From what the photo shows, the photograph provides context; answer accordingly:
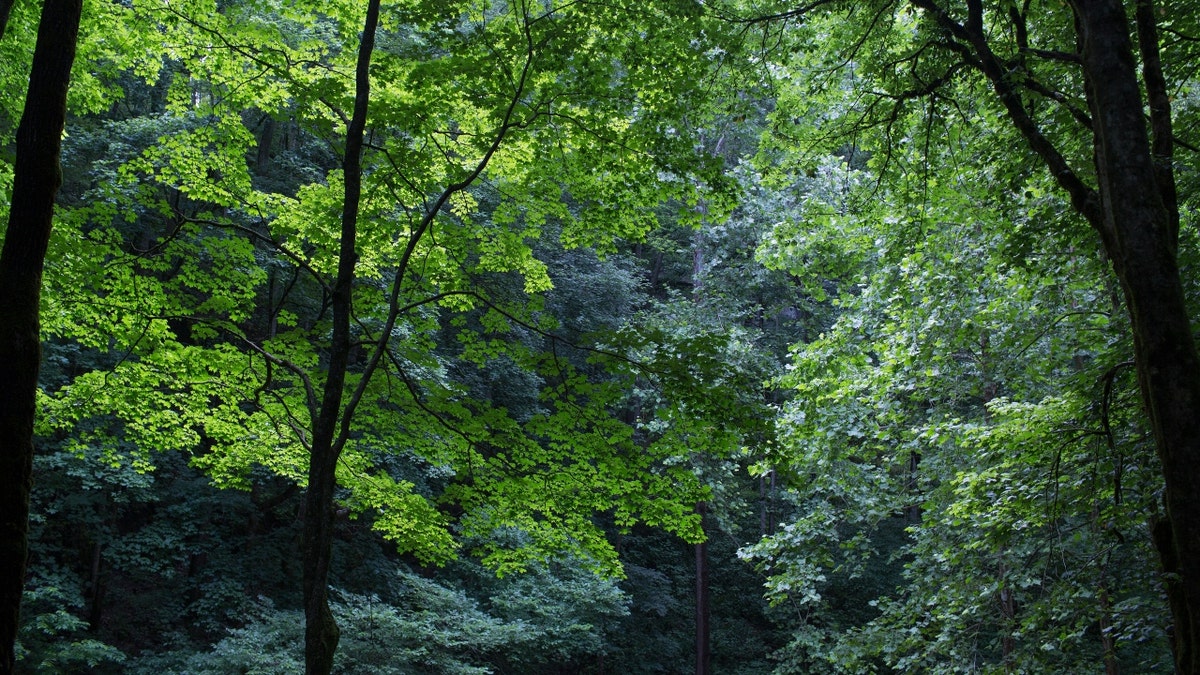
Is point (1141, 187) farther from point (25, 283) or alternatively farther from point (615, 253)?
point (25, 283)

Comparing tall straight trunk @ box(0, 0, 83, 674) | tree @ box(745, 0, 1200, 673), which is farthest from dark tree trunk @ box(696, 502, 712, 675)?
tall straight trunk @ box(0, 0, 83, 674)

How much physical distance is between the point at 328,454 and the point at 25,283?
1904 millimetres

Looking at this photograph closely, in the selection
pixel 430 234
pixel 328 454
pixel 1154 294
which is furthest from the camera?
pixel 430 234

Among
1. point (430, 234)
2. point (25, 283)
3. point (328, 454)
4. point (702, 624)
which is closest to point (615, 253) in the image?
point (430, 234)

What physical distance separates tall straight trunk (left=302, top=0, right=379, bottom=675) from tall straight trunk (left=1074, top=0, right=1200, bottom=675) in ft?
13.5

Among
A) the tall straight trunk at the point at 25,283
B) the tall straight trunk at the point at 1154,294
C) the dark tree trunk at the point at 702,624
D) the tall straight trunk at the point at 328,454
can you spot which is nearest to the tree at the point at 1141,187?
the tall straight trunk at the point at 1154,294

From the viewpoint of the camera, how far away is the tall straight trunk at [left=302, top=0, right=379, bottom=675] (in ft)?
15.3

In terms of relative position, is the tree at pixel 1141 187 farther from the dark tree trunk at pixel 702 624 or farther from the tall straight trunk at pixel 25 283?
Answer: the dark tree trunk at pixel 702 624

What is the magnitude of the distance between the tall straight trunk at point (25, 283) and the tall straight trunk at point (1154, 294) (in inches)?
183

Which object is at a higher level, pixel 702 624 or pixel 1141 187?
pixel 1141 187

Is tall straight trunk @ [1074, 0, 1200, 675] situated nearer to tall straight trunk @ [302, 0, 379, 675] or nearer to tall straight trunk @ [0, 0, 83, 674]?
tall straight trunk @ [302, 0, 379, 675]

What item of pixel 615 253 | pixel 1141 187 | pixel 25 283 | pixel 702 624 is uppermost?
pixel 615 253

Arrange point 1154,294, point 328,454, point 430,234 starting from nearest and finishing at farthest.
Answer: point 1154,294
point 328,454
point 430,234

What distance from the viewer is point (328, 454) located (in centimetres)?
487
